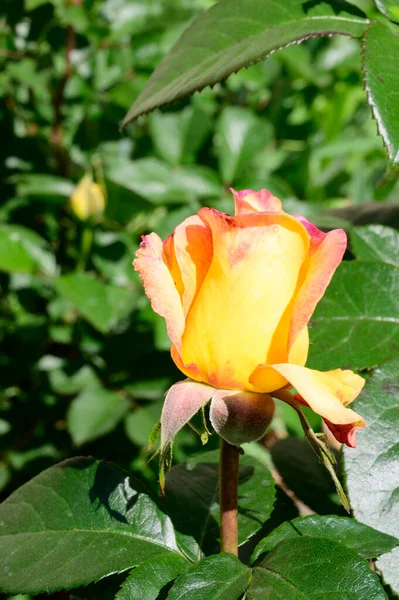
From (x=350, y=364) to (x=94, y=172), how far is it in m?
0.87

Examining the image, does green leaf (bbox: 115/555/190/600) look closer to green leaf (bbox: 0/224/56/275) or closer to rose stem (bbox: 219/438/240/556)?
rose stem (bbox: 219/438/240/556)

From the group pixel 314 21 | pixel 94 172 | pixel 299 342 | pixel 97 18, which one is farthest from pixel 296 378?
pixel 97 18

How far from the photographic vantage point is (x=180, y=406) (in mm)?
486

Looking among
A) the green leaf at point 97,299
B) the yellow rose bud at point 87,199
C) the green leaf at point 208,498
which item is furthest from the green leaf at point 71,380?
the green leaf at point 208,498

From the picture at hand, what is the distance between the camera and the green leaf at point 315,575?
46 cm

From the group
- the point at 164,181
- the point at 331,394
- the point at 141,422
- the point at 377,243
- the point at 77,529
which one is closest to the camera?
the point at 331,394

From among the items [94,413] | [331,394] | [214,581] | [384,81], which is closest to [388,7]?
[384,81]

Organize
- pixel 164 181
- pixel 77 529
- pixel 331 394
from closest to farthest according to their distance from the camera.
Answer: pixel 331 394 < pixel 77 529 < pixel 164 181

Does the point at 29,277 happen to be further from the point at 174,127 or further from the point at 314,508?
the point at 314,508

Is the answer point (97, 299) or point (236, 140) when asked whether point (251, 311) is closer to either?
point (97, 299)

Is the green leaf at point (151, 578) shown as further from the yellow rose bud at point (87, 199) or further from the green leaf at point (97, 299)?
the yellow rose bud at point (87, 199)

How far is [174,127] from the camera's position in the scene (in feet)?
4.66

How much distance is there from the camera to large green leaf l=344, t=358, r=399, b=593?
0.52 metres

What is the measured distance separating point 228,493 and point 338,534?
0.08 meters
